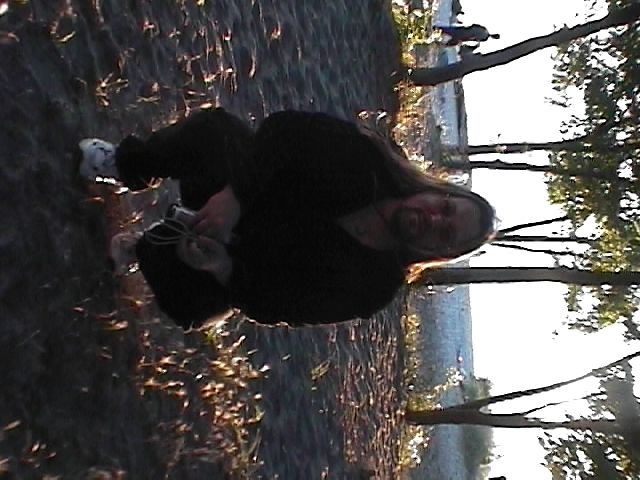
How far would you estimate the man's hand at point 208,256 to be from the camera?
361 centimetres

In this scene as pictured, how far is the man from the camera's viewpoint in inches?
134

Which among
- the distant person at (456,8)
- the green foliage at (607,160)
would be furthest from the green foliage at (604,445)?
the distant person at (456,8)

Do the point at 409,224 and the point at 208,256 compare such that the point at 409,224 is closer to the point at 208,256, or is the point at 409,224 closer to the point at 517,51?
the point at 208,256

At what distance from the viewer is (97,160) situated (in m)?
4.05

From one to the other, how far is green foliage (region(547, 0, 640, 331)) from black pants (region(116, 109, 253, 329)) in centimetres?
773

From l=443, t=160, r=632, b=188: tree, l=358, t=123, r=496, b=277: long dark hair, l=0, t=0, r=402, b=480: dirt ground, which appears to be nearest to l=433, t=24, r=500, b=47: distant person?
l=443, t=160, r=632, b=188: tree

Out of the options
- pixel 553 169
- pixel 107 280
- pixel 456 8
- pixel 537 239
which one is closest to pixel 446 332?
pixel 537 239

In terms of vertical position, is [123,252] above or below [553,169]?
below

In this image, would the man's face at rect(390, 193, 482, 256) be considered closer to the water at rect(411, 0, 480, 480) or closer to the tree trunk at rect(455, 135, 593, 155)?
the tree trunk at rect(455, 135, 593, 155)

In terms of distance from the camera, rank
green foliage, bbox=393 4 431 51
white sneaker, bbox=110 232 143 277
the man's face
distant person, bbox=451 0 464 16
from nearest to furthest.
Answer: the man's face < white sneaker, bbox=110 232 143 277 < green foliage, bbox=393 4 431 51 < distant person, bbox=451 0 464 16

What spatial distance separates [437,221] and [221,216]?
0.86 meters

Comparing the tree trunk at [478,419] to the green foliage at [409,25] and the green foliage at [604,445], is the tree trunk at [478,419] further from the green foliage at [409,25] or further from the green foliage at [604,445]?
the green foliage at [409,25]

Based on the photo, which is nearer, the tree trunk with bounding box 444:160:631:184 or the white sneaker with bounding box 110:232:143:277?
the white sneaker with bounding box 110:232:143:277

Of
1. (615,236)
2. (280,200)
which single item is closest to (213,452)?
(280,200)
